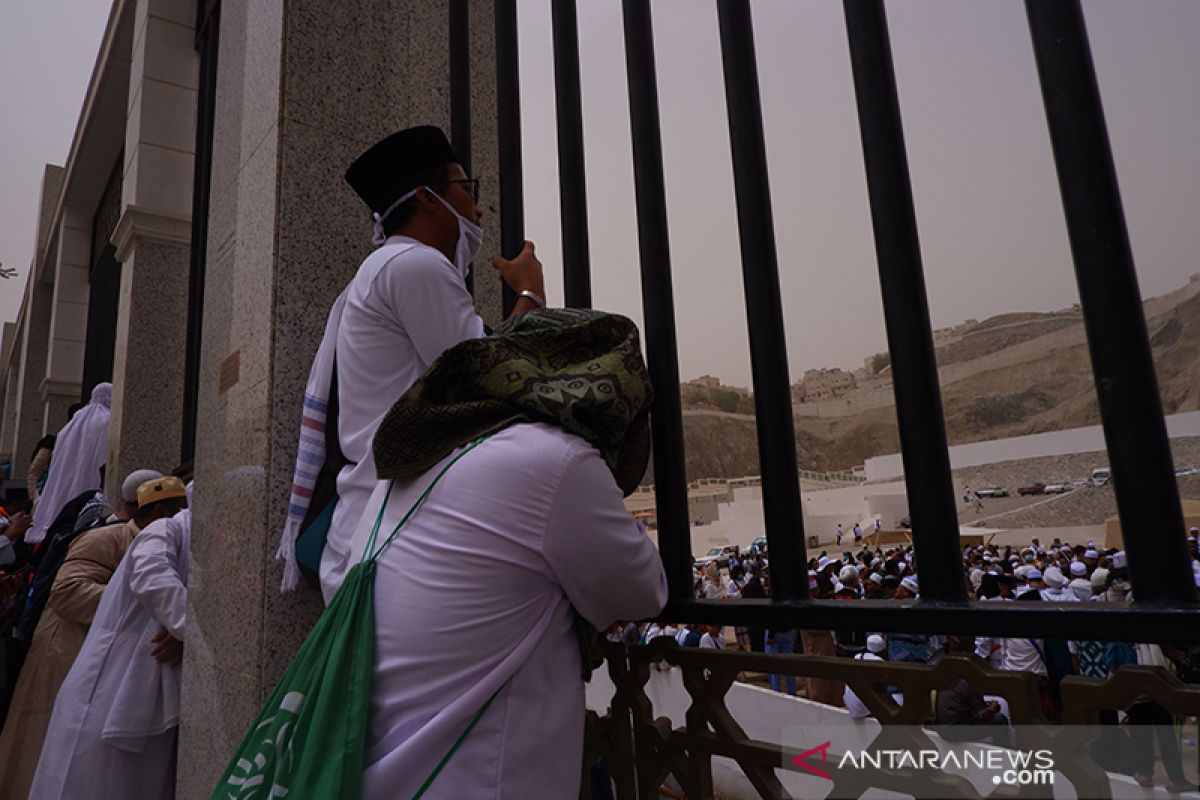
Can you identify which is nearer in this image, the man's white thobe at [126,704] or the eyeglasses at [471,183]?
the eyeglasses at [471,183]

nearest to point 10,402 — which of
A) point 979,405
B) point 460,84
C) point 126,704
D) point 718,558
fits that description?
point 126,704

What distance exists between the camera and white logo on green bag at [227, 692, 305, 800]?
1096mm

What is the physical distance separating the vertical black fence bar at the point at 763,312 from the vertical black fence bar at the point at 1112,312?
17.6 inches

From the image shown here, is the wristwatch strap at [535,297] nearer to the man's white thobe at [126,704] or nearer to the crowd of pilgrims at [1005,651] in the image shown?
the crowd of pilgrims at [1005,651]

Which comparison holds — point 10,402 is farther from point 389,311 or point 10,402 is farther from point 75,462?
point 389,311

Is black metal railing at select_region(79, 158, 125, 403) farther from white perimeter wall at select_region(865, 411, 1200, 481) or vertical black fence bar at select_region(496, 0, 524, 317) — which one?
white perimeter wall at select_region(865, 411, 1200, 481)

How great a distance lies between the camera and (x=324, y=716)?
1061 mm

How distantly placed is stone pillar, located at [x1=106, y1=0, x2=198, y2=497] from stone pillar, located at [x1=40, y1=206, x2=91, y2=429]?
495 centimetres

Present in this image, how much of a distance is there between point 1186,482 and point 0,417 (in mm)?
41391

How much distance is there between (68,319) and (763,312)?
426 inches

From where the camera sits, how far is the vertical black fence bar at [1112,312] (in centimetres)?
93

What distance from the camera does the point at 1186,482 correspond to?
32.2 m

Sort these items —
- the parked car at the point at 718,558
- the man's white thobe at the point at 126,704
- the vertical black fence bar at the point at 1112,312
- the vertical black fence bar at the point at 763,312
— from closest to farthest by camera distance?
the vertical black fence bar at the point at 1112,312 → the vertical black fence bar at the point at 763,312 → the man's white thobe at the point at 126,704 → the parked car at the point at 718,558

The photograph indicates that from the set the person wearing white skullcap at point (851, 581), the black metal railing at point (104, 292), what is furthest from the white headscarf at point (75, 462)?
the person wearing white skullcap at point (851, 581)
